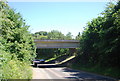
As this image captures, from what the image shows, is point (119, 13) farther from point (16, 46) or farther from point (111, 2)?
point (16, 46)

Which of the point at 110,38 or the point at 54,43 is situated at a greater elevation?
the point at 110,38

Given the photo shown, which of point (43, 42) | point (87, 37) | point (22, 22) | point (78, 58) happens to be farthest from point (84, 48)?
point (22, 22)

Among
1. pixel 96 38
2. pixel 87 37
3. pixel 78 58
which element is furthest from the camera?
pixel 78 58

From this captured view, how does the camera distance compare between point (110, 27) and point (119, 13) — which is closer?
point (119, 13)

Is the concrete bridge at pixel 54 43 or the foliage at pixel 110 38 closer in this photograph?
the foliage at pixel 110 38

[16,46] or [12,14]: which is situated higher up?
[12,14]

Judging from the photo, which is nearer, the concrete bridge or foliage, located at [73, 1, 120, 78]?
foliage, located at [73, 1, 120, 78]

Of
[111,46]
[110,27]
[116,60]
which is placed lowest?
[116,60]

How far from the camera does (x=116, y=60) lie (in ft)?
77.0

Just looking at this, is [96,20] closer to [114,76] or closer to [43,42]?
[43,42]

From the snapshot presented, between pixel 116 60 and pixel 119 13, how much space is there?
24.7 feet

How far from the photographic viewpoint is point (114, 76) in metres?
20.4

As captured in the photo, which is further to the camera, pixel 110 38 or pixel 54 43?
pixel 54 43

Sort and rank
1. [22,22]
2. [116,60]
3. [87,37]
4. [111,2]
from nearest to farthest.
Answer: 1. [22,22]
2. [116,60]
3. [111,2]
4. [87,37]
